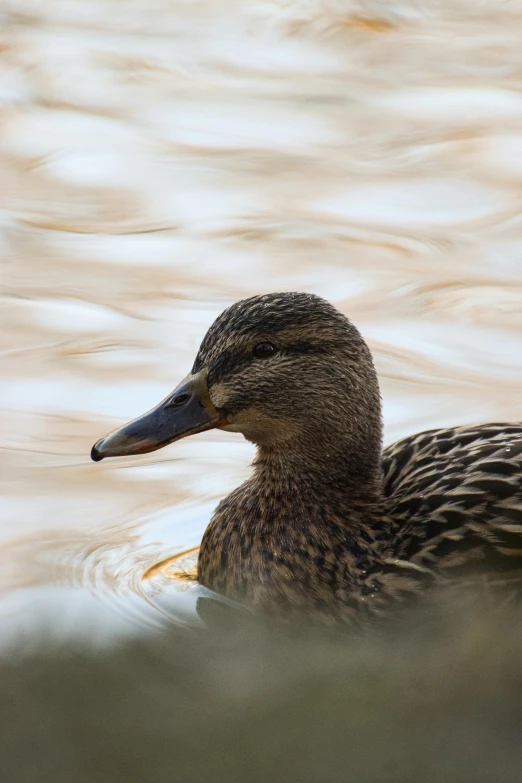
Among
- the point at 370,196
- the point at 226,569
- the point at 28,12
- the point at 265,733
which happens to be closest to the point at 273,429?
the point at 226,569

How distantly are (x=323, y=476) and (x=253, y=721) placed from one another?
2371mm

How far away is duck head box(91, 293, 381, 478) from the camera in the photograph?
4680 mm

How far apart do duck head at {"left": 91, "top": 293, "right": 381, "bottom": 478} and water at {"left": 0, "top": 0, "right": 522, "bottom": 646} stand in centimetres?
68

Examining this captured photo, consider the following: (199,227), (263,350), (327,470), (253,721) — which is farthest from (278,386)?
(199,227)

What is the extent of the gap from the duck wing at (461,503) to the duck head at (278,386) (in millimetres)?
245

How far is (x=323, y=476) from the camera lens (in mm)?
4887

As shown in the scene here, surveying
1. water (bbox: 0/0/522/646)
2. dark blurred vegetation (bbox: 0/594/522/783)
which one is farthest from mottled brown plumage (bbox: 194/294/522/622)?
dark blurred vegetation (bbox: 0/594/522/783)

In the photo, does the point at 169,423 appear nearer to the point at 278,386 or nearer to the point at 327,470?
the point at 278,386

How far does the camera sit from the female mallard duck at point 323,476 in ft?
14.6

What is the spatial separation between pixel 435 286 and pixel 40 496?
3023 millimetres

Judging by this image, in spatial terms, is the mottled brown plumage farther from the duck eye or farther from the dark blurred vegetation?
the dark blurred vegetation

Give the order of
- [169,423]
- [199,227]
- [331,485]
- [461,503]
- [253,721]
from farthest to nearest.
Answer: [199,227], [331,485], [169,423], [461,503], [253,721]

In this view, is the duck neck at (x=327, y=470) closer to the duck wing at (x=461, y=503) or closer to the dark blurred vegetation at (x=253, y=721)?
the duck wing at (x=461, y=503)

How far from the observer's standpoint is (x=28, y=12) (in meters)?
12.1
